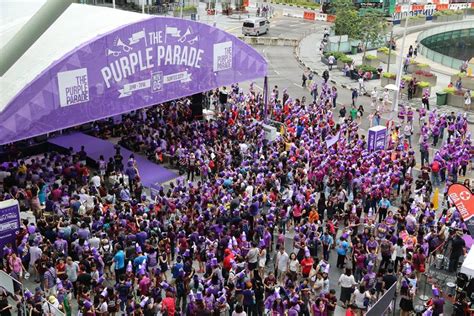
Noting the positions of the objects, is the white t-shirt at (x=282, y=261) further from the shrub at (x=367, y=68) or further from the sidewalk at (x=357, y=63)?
the shrub at (x=367, y=68)

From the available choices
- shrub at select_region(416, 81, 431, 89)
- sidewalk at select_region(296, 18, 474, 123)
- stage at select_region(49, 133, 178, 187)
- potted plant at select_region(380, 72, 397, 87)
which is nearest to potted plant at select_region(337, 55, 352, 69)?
sidewalk at select_region(296, 18, 474, 123)

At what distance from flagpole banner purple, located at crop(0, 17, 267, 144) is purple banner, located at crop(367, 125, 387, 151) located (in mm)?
7490

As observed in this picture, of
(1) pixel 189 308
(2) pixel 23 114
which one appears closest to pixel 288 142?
(2) pixel 23 114

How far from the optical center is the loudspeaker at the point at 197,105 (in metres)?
32.3

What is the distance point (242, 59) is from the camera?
30.1 metres

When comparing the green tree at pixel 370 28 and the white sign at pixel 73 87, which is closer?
the white sign at pixel 73 87

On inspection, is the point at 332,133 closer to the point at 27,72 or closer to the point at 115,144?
the point at 115,144

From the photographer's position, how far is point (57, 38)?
23609mm

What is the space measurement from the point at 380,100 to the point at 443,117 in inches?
278

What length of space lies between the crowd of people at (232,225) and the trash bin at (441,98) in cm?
1084

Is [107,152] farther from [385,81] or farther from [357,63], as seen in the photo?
[357,63]

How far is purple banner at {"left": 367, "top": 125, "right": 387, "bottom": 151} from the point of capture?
26.9m

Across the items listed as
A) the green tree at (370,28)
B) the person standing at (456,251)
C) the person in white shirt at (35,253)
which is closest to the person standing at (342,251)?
the person standing at (456,251)

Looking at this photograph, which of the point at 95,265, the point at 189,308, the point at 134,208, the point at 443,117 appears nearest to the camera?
the point at 189,308
